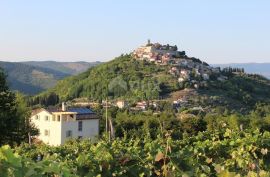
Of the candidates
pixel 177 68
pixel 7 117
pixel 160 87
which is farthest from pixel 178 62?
pixel 7 117

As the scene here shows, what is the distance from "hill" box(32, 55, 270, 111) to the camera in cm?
8856

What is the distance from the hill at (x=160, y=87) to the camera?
88562 millimetres

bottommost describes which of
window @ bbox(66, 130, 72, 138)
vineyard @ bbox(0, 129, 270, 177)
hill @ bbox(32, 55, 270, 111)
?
window @ bbox(66, 130, 72, 138)

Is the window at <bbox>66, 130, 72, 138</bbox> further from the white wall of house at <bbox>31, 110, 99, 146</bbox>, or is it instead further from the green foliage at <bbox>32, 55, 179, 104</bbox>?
the green foliage at <bbox>32, 55, 179, 104</bbox>

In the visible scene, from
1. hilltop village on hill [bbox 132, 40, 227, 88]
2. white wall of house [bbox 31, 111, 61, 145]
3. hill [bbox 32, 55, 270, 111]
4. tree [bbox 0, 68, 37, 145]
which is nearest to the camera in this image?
tree [bbox 0, 68, 37, 145]

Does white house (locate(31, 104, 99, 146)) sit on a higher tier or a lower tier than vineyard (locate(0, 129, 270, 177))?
lower

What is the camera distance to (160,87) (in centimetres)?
9700

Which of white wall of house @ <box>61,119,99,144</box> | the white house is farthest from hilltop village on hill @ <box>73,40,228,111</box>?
white wall of house @ <box>61,119,99,144</box>

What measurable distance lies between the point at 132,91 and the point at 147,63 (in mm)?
24944

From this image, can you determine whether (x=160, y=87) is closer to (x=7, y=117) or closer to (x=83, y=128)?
(x=83, y=128)

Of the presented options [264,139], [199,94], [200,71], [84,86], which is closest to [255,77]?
[200,71]

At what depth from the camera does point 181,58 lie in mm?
139000

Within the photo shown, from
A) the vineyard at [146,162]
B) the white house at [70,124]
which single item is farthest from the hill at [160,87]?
the vineyard at [146,162]

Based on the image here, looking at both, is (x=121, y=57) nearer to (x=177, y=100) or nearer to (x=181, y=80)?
(x=181, y=80)
